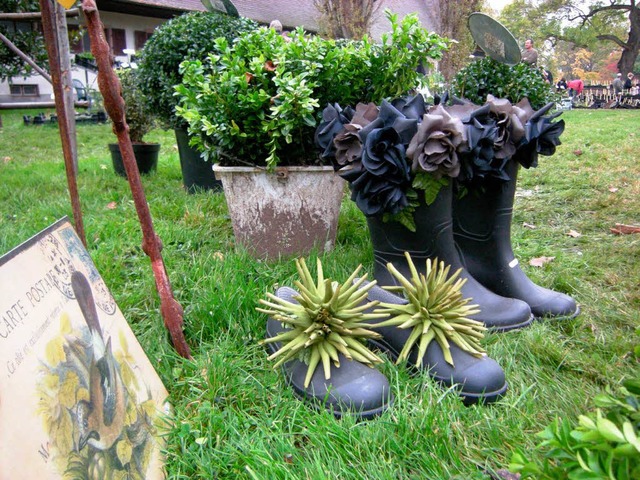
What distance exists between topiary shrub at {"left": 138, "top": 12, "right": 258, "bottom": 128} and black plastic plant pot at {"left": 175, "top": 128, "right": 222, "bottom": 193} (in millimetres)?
144

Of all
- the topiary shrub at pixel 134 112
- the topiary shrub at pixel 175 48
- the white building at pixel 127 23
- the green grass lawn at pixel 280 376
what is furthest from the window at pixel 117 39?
the green grass lawn at pixel 280 376

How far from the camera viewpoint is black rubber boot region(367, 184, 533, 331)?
1.61 m

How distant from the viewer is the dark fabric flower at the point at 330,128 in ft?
5.63

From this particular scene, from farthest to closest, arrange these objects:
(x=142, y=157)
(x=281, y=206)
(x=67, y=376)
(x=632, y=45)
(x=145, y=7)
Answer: (x=632, y=45)
(x=145, y=7)
(x=142, y=157)
(x=281, y=206)
(x=67, y=376)

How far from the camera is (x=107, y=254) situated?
2.25 m

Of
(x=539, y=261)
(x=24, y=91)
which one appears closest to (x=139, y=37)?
(x=24, y=91)

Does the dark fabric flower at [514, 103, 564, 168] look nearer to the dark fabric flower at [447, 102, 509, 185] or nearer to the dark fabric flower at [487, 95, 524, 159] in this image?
the dark fabric flower at [487, 95, 524, 159]

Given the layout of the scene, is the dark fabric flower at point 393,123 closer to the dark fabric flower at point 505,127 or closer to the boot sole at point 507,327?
the dark fabric flower at point 505,127

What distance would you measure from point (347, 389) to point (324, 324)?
170 millimetres

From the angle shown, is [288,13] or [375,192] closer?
[375,192]

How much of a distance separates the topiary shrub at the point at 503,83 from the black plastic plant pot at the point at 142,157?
266 cm

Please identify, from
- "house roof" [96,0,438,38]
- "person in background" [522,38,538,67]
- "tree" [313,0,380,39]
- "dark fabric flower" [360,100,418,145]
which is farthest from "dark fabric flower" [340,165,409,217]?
"house roof" [96,0,438,38]

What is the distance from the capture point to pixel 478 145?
156cm

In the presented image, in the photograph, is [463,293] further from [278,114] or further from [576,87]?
[576,87]
